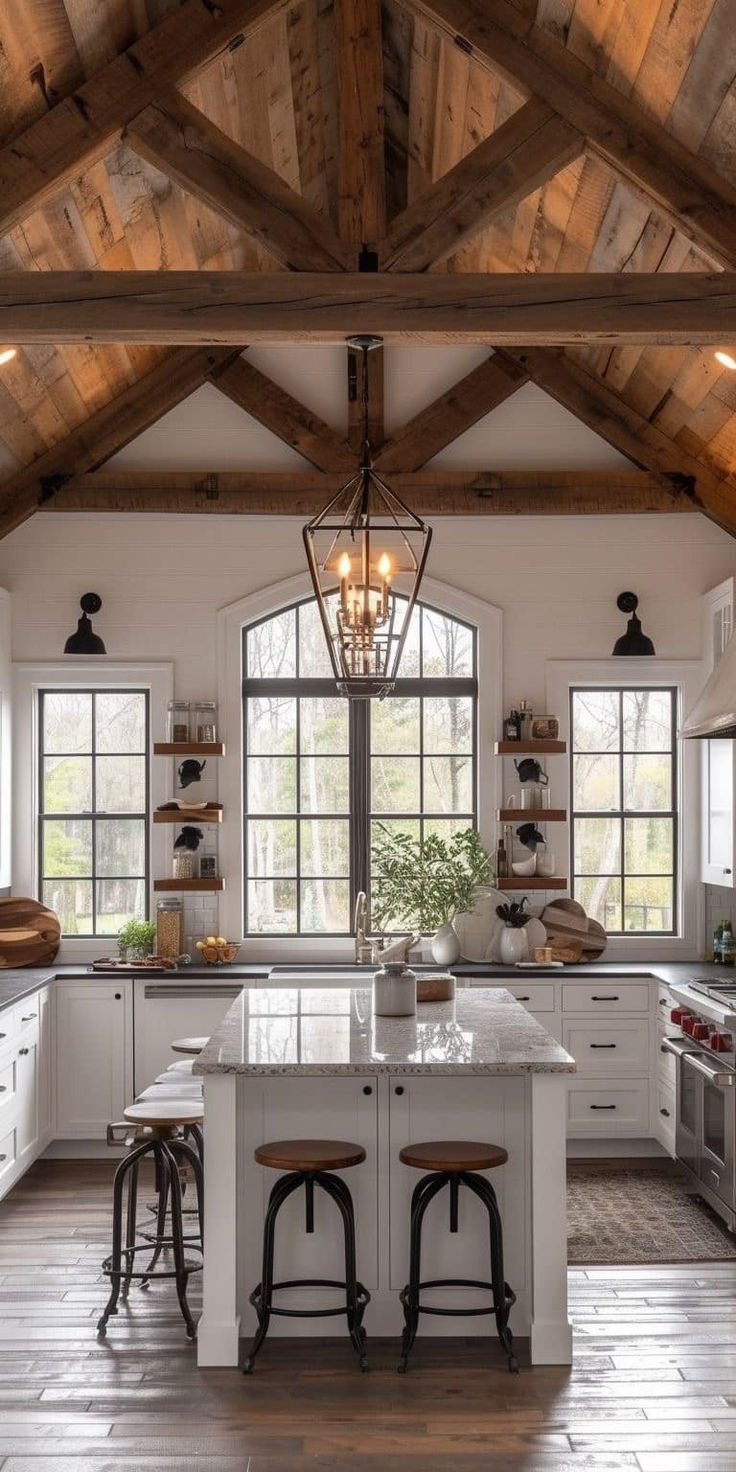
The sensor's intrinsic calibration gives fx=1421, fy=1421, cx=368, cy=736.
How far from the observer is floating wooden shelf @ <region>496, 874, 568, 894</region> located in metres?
7.54

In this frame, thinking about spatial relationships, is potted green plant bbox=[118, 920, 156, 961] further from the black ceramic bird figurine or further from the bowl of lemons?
the black ceramic bird figurine

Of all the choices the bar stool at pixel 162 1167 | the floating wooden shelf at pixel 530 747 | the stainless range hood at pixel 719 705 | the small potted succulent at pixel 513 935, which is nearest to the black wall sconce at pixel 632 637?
the floating wooden shelf at pixel 530 747

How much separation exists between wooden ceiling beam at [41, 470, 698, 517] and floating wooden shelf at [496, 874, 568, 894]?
1.98 meters

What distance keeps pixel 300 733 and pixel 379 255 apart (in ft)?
10.7

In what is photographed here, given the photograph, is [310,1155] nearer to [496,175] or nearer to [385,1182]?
[385,1182]

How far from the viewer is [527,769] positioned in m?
7.56

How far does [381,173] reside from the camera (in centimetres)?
636

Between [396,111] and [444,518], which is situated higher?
[396,111]

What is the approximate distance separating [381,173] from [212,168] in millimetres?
1249

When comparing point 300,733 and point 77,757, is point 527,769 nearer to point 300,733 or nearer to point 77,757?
point 300,733

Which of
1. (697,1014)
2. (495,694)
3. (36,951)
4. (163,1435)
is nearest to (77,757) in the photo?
(36,951)

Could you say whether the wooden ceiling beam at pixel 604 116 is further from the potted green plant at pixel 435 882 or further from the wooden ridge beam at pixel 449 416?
the potted green plant at pixel 435 882

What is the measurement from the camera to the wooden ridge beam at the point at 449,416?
7.66m

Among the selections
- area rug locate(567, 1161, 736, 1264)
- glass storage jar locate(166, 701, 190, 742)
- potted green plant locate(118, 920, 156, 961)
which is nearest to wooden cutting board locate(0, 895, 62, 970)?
potted green plant locate(118, 920, 156, 961)
